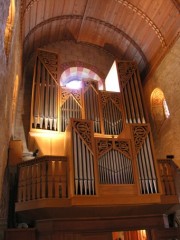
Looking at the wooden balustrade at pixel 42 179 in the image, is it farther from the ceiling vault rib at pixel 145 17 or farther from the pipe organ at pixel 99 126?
the ceiling vault rib at pixel 145 17

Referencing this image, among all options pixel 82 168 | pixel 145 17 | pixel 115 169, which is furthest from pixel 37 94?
pixel 145 17

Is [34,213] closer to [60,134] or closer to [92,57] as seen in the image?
[60,134]

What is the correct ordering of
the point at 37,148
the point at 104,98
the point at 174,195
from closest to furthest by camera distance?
the point at 174,195 < the point at 37,148 < the point at 104,98

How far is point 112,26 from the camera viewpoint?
39.0ft

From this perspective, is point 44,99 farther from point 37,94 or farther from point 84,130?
point 84,130

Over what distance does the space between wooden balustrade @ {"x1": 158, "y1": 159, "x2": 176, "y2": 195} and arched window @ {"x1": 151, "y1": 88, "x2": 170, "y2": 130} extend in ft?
9.58

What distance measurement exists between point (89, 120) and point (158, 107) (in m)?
4.18

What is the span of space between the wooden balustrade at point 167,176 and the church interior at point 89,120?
1.1 inches

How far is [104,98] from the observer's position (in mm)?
10883

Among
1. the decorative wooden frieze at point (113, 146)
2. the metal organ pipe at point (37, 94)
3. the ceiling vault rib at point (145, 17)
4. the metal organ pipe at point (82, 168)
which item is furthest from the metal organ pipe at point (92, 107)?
the ceiling vault rib at point (145, 17)

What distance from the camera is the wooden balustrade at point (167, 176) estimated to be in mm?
7668

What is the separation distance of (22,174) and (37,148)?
2079mm

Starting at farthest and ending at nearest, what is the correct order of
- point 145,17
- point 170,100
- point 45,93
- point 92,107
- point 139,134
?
point 145,17, point 92,107, point 45,93, point 170,100, point 139,134

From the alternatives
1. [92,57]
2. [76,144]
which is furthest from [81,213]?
[92,57]
